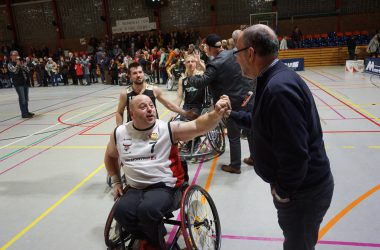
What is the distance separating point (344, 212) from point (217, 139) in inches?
87.9

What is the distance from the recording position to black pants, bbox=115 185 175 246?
2.10 m

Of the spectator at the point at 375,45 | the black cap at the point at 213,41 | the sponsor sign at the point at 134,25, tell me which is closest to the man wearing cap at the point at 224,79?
the black cap at the point at 213,41

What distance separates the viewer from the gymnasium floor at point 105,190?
2.76m

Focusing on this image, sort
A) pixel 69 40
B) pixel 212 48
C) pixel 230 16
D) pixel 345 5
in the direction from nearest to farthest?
pixel 212 48
pixel 345 5
pixel 230 16
pixel 69 40

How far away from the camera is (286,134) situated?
140 centimetres

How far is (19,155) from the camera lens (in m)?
5.45

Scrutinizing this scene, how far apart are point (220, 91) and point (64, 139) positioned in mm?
3890

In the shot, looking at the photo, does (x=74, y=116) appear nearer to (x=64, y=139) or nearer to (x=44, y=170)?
(x=64, y=139)

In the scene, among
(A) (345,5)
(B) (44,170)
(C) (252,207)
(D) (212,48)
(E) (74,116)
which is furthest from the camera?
(A) (345,5)

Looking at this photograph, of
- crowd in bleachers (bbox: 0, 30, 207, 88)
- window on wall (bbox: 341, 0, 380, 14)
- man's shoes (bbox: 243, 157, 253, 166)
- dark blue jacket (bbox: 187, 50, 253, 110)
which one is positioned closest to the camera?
dark blue jacket (bbox: 187, 50, 253, 110)

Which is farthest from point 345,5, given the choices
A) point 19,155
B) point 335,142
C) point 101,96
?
point 19,155

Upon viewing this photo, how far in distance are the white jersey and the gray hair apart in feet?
3.75

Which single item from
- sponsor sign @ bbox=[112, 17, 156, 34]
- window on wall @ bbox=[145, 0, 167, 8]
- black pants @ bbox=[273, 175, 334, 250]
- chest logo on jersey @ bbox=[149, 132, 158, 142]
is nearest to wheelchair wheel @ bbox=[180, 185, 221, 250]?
chest logo on jersey @ bbox=[149, 132, 158, 142]

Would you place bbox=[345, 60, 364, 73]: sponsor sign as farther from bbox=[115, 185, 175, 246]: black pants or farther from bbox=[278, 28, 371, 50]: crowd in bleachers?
bbox=[115, 185, 175, 246]: black pants
